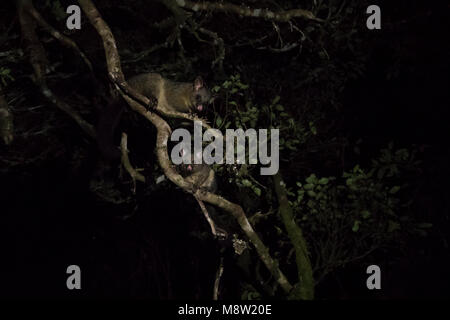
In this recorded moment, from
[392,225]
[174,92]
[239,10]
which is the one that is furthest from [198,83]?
[392,225]

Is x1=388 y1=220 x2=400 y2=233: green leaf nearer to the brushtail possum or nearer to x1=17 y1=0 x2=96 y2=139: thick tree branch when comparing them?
the brushtail possum

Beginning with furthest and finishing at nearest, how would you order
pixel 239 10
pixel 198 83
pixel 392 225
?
pixel 392 225 → pixel 239 10 → pixel 198 83

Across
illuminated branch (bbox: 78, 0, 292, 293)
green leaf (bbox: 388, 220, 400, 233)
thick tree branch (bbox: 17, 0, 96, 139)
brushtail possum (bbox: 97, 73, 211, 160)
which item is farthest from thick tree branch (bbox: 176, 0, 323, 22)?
green leaf (bbox: 388, 220, 400, 233)

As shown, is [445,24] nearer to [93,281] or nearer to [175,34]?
[175,34]

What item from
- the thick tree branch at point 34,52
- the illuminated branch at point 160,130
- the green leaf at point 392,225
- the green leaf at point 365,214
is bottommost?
the green leaf at point 392,225

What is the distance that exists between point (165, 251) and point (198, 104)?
180 inches

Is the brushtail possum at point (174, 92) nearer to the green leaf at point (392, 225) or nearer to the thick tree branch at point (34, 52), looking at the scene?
the thick tree branch at point (34, 52)

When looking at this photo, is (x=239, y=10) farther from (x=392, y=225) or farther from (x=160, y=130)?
(x=392, y=225)

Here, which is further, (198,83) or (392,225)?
(392,225)

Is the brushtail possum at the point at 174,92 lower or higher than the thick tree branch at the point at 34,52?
lower

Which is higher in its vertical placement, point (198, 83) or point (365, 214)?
point (198, 83)

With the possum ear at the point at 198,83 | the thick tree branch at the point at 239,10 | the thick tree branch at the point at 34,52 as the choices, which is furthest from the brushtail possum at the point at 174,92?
the thick tree branch at the point at 34,52

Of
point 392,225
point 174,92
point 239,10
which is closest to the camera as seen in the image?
point 174,92

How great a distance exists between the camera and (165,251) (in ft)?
28.4
